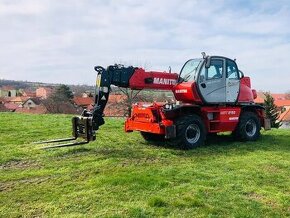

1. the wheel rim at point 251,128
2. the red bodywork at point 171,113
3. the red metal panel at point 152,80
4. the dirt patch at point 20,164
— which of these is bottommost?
the dirt patch at point 20,164

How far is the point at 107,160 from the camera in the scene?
8.14 meters

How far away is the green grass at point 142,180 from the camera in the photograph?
545 cm

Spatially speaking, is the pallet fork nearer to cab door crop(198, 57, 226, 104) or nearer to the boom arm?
the boom arm

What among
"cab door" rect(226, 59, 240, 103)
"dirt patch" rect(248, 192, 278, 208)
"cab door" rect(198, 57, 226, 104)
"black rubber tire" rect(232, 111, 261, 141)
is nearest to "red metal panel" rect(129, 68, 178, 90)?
"cab door" rect(198, 57, 226, 104)

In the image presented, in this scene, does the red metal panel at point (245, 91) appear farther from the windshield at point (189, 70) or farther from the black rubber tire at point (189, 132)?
the black rubber tire at point (189, 132)

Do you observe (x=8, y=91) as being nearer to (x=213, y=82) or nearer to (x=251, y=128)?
(x=251, y=128)

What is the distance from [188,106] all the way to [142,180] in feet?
12.7

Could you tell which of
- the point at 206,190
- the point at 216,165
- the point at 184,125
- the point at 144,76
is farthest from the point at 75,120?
the point at 206,190

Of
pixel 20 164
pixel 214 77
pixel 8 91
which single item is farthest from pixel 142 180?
pixel 8 91

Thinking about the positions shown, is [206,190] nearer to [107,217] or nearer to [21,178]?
[107,217]

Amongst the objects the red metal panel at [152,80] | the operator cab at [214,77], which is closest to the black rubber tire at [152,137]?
the red metal panel at [152,80]

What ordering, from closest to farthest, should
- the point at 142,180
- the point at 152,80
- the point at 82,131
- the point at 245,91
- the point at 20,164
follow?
the point at 142,180, the point at 20,164, the point at 82,131, the point at 152,80, the point at 245,91

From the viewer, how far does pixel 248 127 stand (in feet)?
38.8

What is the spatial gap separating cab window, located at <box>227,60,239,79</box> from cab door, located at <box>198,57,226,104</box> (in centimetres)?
24
